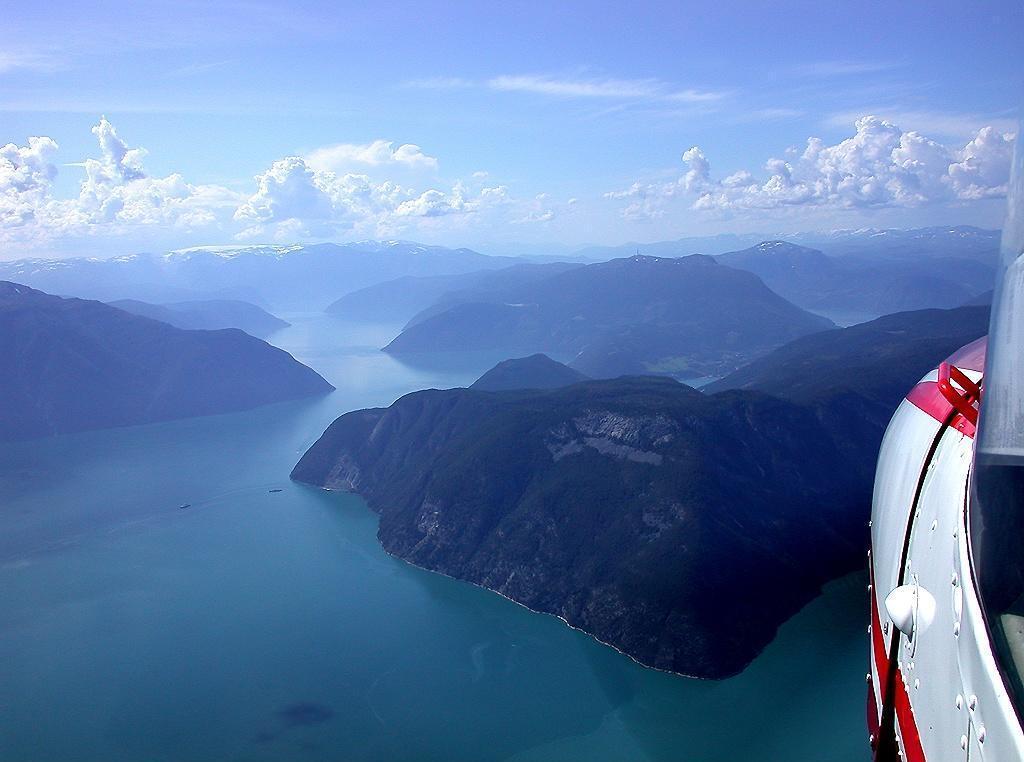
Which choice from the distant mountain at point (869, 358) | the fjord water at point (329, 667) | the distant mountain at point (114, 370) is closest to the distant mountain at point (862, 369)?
the distant mountain at point (869, 358)

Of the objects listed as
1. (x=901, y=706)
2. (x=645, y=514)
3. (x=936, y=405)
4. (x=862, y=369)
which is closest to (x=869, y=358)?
(x=862, y=369)

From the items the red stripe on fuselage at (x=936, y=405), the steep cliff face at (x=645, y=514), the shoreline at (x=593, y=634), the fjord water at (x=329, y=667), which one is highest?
the red stripe on fuselage at (x=936, y=405)

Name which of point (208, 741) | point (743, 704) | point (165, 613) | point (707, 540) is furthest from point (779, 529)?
point (165, 613)

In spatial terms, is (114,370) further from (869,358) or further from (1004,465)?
(1004,465)

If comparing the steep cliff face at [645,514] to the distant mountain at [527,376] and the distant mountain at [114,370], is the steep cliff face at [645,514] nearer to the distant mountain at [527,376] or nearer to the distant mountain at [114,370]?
the distant mountain at [527,376]

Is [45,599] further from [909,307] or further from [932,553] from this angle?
[909,307]

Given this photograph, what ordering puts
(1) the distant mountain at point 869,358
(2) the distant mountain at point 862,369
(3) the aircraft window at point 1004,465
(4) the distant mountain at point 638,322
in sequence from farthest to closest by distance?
(4) the distant mountain at point 638,322
(1) the distant mountain at point 869,358
(2) the distant mountain at point 862,369
(3) the aircraft window at point 1004,465
